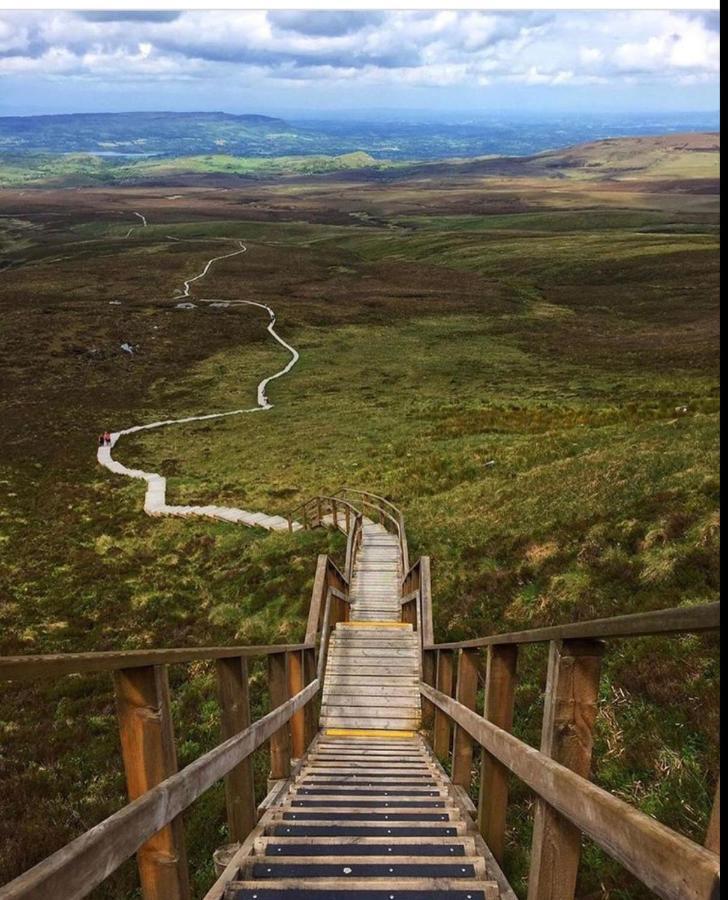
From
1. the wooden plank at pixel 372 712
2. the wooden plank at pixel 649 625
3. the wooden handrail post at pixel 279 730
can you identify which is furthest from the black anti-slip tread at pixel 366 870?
the wooden plank at pixel 372 712

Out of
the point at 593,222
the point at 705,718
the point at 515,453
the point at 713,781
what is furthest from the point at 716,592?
the point at 593,222

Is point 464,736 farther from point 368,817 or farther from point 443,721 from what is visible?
point 443,721

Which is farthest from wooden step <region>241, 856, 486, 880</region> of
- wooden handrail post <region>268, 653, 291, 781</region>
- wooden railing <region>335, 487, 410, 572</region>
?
wooden railing <region>335, 487, 410, 572</region>

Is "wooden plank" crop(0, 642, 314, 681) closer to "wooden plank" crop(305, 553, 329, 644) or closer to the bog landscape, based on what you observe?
the bog landscape

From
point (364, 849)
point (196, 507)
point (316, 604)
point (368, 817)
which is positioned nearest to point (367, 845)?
point (364, 849)

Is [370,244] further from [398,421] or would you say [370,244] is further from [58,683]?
[58,683]

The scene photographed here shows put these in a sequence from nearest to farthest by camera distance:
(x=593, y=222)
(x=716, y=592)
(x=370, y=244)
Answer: (x=716, y=592) → (x=370, y=244) → (x=593, y=222)
